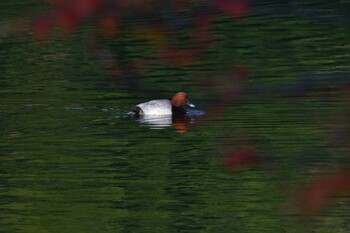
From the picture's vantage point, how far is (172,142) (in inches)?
622

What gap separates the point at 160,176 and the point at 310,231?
3082 millimetres

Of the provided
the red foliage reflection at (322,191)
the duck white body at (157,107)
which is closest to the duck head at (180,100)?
the duck white body at (157,107)

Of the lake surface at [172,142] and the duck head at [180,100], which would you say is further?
the duck head at [180,100]

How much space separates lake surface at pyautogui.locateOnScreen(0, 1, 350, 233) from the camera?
4664 millimetres

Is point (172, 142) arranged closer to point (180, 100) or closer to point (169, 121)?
point (180, 100)

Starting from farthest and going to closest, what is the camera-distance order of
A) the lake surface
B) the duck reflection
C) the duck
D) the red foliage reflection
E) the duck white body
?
the duck white body, the duck, the duck reflection, the lake surface, the red foliage reflection

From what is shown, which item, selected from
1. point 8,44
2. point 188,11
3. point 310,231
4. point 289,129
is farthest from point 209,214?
point 8,44

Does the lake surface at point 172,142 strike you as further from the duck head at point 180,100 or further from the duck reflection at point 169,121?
the duck head at point 180,100

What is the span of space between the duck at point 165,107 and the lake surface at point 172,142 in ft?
0.63

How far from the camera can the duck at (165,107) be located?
17.8m

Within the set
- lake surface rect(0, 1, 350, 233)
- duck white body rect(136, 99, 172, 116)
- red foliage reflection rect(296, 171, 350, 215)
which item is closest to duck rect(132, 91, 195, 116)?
duck white body rect(136, 99, 172, 116)

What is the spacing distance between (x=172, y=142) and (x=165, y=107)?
2.95m

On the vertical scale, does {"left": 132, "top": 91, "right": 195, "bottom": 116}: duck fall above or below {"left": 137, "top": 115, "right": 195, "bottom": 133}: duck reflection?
above

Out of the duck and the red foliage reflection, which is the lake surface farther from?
the duck
